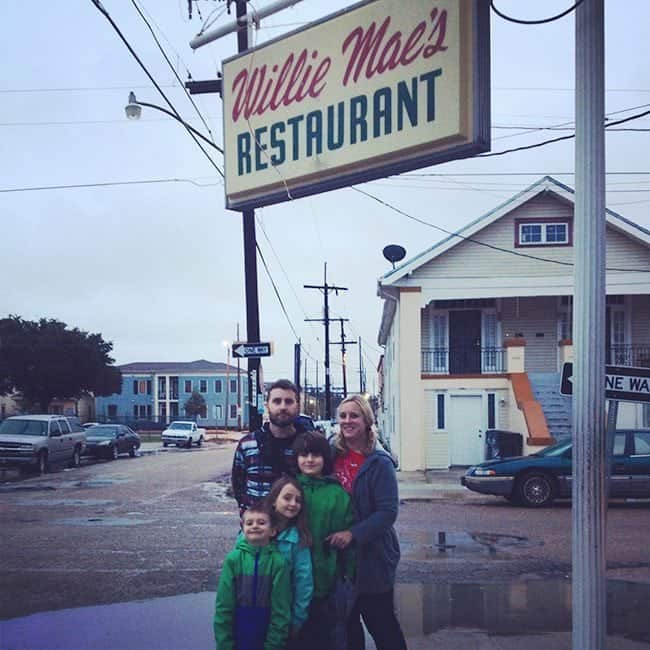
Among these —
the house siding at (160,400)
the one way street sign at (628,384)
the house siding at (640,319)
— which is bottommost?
the house siding at (160,400)

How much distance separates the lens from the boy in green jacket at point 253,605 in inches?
167

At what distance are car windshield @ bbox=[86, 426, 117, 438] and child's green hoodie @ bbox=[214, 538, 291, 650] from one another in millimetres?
30161

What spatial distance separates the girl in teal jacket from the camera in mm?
4371

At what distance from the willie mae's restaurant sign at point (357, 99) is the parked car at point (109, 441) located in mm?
27285

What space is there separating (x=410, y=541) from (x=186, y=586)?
406cm

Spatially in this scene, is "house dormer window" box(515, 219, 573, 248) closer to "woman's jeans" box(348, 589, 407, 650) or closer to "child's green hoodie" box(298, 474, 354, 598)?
"woman's jeans" box(348, 589, 407, 650)

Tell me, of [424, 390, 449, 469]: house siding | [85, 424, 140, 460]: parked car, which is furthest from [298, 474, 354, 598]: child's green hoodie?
[85, 424, 140, 460]: parked car

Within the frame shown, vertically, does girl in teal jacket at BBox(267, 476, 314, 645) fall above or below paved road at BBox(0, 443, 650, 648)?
above

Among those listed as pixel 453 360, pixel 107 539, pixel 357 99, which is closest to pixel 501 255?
pixel 453 360

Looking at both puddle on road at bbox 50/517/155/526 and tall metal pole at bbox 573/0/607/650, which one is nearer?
tall metal pole at bbox 573/0/607/650

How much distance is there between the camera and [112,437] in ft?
109

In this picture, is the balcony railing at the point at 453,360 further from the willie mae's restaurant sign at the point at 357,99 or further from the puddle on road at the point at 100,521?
the willie mae's restaurant sign at the point at 357,99

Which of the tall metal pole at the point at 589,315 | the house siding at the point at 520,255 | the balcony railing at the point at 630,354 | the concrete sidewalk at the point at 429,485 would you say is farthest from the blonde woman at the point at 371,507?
the balcony railing at the point at 630,354

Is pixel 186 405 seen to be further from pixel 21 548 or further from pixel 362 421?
pixel 362 421
